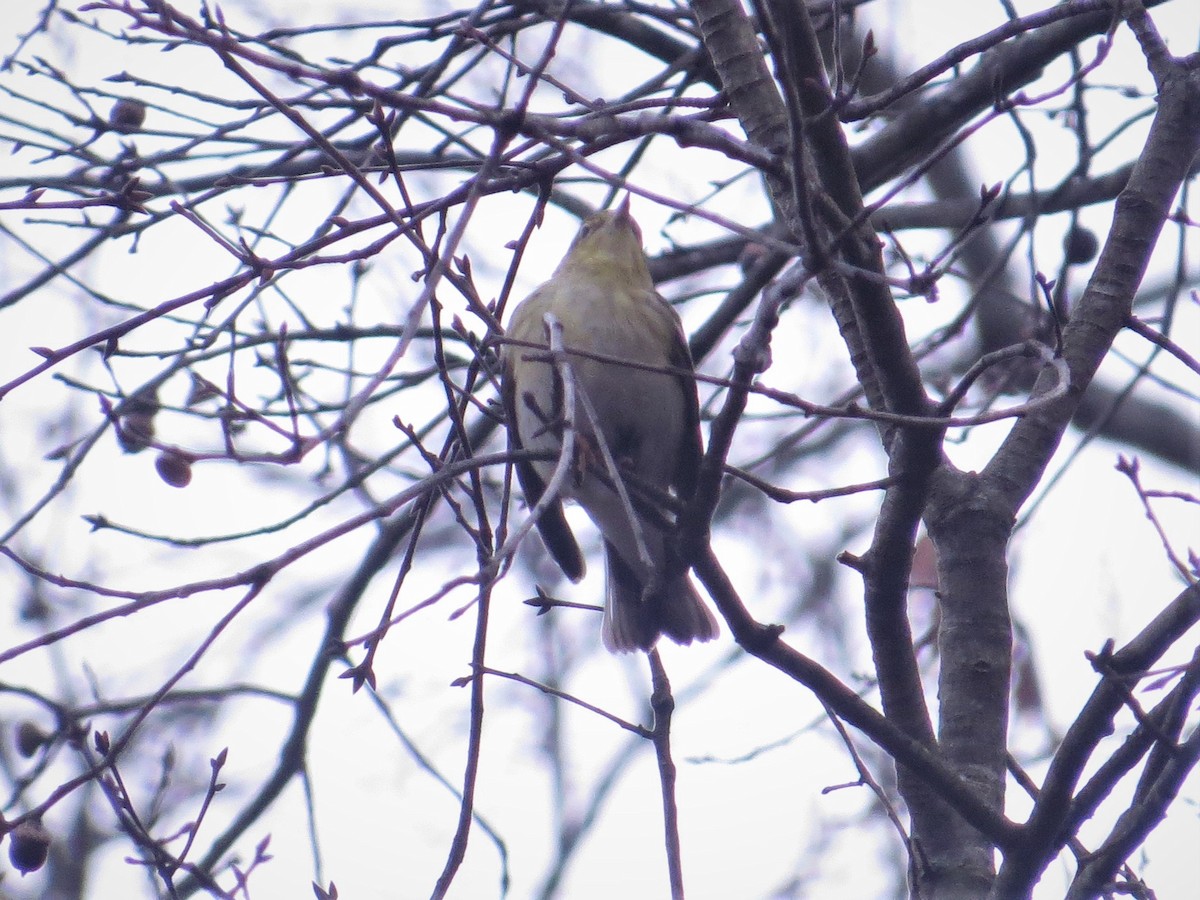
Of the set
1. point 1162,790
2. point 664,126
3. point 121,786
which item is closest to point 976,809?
point 1162,790

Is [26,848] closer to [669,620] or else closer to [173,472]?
[173,472]

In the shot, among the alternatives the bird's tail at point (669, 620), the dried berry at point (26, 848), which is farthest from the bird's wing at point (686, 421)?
the dried berry at point (26, 848)

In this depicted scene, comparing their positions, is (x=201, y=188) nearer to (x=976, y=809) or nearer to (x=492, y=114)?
(x=492, y=114)

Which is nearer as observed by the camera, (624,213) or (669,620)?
(669,620)

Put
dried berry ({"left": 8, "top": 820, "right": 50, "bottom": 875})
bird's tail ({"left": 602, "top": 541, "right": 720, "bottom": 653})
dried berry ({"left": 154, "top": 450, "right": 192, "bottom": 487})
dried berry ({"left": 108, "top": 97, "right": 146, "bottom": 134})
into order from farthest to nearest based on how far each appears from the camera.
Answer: bird's tail ({"left": 602, "top": 541, "right": 720, "bottom": 653})
dried berry ({"left": 108, "top": 97, "right": 146, "bottom": 134})
dried berry ({"left": 154, "top": 450, "right": 192, "bottom": 487})
dried berry ({"left": 8, "top": 820, "right": 50, "bottom": 875})

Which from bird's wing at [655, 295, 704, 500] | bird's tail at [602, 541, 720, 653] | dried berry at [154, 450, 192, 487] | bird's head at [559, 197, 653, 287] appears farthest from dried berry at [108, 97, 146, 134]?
bird's tail at [602, 541, 720, 653]

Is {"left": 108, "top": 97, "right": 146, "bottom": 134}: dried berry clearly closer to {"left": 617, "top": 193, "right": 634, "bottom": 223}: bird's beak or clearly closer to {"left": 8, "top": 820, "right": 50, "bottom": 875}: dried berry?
{"left": 617, "top": 193, "right": 634, "bottom": 223}: bird's beak

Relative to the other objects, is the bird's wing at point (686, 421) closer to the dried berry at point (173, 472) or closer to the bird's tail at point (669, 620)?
the bird's tail at point (669, 620)

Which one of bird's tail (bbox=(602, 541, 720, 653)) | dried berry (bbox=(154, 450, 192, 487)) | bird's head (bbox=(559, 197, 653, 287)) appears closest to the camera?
dried berry (bbox=(154, 450, 192, 487))

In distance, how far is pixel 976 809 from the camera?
8.37 feet

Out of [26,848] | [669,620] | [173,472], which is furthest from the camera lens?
[669,620]

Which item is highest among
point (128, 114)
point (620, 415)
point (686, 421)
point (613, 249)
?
point (613, 249)

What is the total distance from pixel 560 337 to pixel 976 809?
1.21m

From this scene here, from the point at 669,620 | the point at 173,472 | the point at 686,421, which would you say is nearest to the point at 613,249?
the point at 686,421
